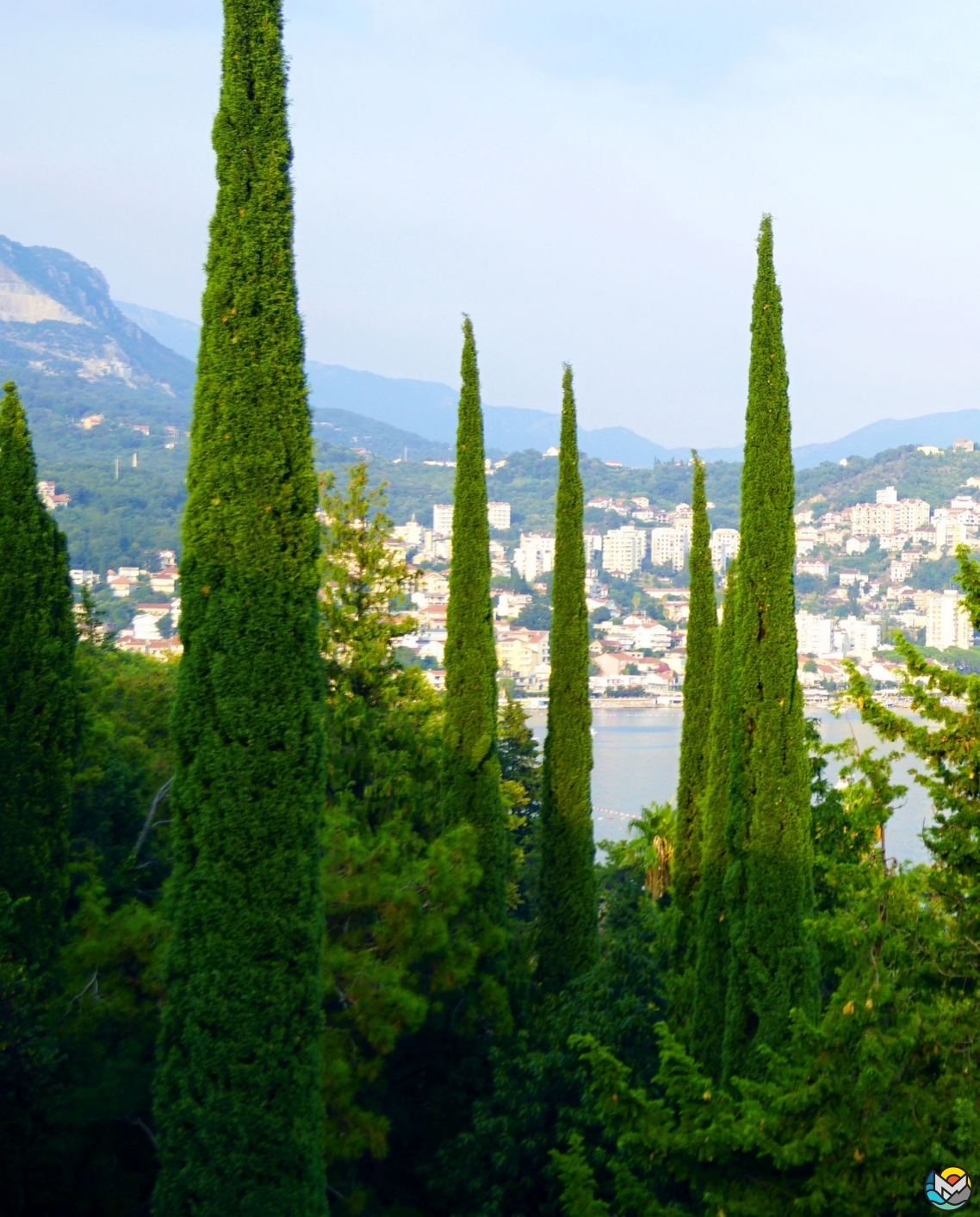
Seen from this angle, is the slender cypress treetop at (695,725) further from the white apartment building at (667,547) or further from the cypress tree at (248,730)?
the white apartment building at (667,547)

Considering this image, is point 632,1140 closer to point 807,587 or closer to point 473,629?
point 473,629

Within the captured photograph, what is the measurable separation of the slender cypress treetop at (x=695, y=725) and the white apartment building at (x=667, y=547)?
352ft

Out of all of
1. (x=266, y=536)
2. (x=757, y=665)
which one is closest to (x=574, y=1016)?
(x=757, y=665)

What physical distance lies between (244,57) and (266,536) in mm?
2566

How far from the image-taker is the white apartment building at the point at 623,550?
118m

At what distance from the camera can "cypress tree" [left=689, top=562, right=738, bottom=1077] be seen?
9.80 metres

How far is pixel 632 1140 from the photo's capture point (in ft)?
16.0

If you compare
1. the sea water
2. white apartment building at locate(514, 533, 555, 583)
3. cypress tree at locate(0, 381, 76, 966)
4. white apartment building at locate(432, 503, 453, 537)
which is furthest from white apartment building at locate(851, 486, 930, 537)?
cypress tree at locate(0, 381, 76, 966)

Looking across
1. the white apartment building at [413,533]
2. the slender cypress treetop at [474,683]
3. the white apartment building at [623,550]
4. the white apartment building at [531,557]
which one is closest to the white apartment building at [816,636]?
the white apartment building at [531,557]

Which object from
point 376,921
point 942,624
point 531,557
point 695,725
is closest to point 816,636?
point 942,624

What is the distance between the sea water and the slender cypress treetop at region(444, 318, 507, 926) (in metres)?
12.8

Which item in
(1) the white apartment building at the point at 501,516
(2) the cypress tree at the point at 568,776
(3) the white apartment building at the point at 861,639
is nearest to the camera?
(2) the cypress tree at the point at 568,776

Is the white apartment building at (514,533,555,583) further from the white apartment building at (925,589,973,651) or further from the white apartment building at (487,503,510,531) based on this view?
the white apartment building at (925,589,973,651)

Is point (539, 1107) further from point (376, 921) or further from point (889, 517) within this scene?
point (889, 517)
